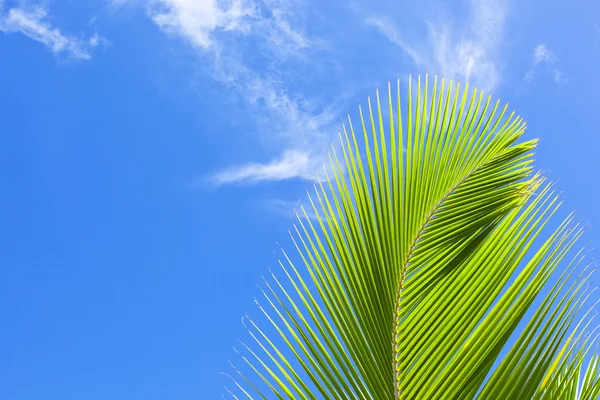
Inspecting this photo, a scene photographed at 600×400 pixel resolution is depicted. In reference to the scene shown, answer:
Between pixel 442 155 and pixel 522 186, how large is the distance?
0.93 ft

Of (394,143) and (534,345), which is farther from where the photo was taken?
(394,143)

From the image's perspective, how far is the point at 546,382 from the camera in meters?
1.38

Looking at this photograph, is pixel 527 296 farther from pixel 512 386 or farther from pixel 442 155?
pixel 442 155

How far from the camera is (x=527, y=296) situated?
130 centimetres

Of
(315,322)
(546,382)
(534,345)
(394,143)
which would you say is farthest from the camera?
(394,143)

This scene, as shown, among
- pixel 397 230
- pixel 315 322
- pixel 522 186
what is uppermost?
pixel 522 186

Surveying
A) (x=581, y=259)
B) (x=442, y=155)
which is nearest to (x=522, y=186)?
(x=442, y=155)

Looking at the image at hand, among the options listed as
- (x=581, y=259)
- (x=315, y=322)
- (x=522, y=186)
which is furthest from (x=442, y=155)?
(x=315, y=322)

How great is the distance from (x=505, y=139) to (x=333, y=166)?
0.56 m

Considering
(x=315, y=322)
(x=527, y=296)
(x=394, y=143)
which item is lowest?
(x=527, y=296)

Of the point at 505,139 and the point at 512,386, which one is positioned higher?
the point at 505,139

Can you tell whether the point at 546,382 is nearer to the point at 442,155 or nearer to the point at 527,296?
the point at 527,296

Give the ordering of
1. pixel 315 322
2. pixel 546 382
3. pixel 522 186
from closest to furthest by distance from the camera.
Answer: pixel 546 382 < pixel 315 322 < pixel 522 186

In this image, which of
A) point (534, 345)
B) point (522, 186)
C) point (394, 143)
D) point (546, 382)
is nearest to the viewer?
point (534, 345)
